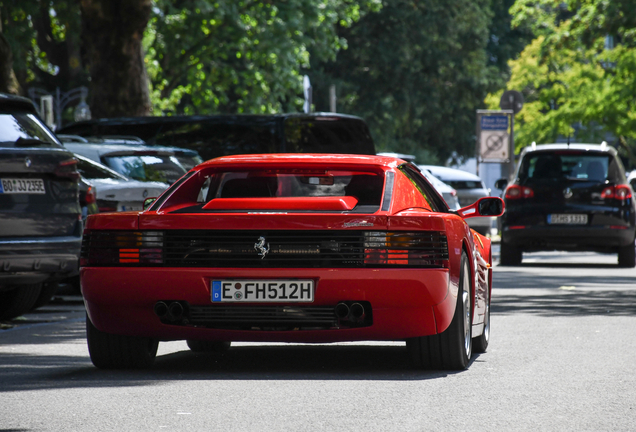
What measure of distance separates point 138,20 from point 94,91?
1.79m

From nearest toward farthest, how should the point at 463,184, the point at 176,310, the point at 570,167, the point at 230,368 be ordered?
the point at 176,310 < the point at 230,368 < the point at 570,167 < the point at 463,184

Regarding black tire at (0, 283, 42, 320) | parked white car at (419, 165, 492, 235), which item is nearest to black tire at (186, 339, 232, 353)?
black tire at (0, 283, 42, 320)

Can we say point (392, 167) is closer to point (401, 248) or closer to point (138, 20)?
point (401, 248)

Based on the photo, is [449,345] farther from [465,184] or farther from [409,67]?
[409,67]

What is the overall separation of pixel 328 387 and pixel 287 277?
25.0 inches

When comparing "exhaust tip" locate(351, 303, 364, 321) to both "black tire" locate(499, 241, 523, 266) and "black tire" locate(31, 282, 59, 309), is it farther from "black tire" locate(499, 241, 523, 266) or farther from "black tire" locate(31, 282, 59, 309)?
"black tire" locate(499, 241, 523, 266)

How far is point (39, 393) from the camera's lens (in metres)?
6.71

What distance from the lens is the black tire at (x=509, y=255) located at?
19031 millimetres

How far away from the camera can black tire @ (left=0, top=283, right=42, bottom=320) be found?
11.1 metres

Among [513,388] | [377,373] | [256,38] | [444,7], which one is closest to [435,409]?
[513,388]

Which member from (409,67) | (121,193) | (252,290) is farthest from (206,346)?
(409,67)

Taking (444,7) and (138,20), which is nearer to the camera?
(138,20)

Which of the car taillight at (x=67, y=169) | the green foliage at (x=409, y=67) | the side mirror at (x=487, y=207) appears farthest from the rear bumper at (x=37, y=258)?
the green foliage at (x=409, y=67)

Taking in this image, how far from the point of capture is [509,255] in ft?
63.0
